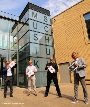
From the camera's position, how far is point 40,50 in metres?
11.8

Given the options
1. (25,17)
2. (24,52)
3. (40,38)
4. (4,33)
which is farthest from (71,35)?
(4,33)

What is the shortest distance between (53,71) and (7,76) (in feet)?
7.10

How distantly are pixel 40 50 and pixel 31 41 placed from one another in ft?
3.61

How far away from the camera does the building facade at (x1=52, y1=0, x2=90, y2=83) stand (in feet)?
47.9

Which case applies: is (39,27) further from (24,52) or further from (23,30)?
(24,52)

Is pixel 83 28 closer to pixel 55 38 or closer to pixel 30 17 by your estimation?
pixel 55 38

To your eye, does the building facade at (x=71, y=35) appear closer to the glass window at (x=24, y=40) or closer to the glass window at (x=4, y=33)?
the glass window at (x=24, y=40)

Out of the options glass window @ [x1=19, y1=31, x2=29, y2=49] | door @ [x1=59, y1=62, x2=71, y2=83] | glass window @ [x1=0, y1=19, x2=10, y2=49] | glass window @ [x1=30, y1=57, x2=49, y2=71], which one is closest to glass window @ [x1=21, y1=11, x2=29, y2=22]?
glass window @ [x1=0, y1=19, x2=10, y2=49]

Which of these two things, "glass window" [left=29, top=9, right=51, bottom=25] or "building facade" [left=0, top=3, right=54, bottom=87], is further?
"glass window" [left=29, top=9, right=51, bottom=25]

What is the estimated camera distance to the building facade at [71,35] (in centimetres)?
1459

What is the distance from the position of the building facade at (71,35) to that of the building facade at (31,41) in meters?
3.77

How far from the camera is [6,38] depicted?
12.4 m

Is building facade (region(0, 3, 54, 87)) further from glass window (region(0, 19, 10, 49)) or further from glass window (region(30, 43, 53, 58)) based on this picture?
glass window (region(0, 19, 10, 49))

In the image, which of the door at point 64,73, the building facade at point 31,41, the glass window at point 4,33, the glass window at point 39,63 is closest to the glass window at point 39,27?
the building facade at point 31,41
